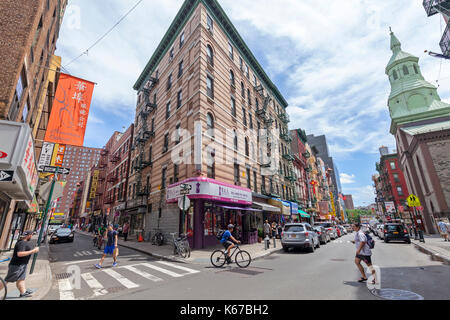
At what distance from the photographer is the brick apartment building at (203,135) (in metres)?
16.2

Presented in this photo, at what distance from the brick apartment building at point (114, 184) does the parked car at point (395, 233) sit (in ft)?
88.6

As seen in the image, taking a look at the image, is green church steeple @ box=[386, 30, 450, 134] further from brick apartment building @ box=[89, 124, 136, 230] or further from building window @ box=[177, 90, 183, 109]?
brick apartment building @ box=[89, 124, 136, 230]

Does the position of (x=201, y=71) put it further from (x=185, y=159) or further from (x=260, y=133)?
(x=260, y=133)

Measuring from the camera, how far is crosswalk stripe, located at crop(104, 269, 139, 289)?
643cm

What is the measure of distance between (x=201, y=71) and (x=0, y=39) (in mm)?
11890

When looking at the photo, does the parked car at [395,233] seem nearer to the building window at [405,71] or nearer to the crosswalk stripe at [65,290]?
the crosswalk stripe at [65,290]

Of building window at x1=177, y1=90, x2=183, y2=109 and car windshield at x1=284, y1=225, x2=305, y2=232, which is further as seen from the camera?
building window at x1=177, y1=90, x2=183, y2=109

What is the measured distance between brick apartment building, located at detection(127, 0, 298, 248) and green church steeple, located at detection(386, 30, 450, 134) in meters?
33.4

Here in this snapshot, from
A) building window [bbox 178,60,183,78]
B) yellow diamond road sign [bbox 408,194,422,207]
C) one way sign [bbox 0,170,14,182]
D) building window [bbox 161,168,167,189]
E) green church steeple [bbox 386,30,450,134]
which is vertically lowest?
yellow diamond road sign [bbox 408,194,422,207]

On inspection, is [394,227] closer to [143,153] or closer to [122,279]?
[122,279]

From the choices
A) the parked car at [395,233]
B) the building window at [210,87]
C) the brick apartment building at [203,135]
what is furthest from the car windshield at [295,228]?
the building window at [210,87]

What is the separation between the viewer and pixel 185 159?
16719mm

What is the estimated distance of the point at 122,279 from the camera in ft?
23.7

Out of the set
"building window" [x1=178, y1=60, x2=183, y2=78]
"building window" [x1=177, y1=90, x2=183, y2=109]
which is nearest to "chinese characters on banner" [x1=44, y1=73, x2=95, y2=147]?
"building window" [x1=177, y1=90, x2=183, y2=109]
